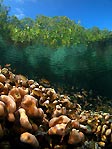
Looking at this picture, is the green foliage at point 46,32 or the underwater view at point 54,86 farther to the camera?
the green foliage at point 46,32

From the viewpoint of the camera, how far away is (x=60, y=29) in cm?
8412

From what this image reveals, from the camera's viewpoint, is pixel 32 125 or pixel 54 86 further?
pixel 54 86

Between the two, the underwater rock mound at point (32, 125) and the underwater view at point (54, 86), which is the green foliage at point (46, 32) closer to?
the underwater view at point (54, 86)

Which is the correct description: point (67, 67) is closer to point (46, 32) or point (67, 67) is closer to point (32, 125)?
point (46, 32)

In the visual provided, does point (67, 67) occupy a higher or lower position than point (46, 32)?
lower

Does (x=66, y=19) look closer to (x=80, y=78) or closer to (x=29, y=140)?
(x=80, y=78)

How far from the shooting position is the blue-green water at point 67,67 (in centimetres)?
4281

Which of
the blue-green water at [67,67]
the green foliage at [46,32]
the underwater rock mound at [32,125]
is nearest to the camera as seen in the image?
the underwater rock mound at [32,125]

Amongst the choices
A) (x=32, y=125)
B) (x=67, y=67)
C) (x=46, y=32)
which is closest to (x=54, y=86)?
(x=67, y=67)

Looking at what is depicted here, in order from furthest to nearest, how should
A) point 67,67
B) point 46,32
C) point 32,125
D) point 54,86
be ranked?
point 46,32, point 67,67, point 54,86, point 32,125

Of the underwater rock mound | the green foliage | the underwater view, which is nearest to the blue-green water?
the underwater view

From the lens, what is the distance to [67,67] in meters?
46.8

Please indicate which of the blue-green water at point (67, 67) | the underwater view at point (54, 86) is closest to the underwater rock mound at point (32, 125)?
the underwater view at point (54, 86)

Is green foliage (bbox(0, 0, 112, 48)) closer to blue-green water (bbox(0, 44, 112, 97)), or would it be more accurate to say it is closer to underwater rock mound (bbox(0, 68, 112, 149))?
blue-green water (bbox(0, 44, 112, 97))
